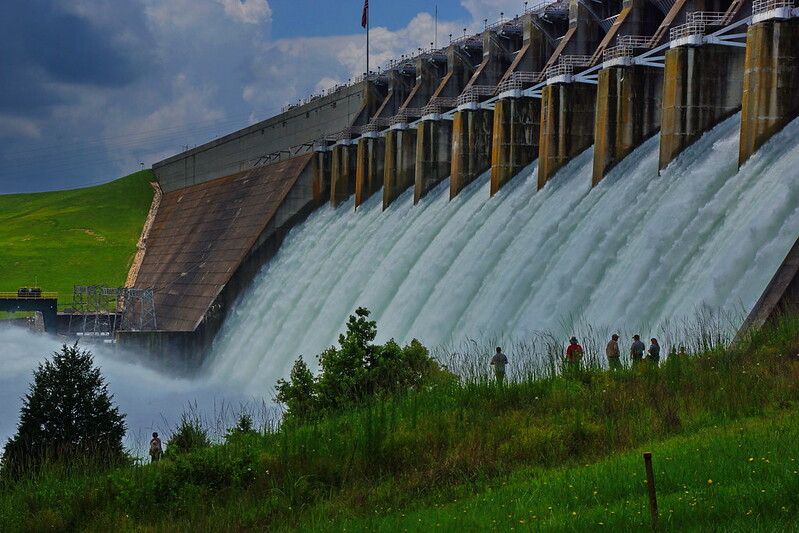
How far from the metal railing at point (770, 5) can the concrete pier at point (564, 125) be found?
28.4ft

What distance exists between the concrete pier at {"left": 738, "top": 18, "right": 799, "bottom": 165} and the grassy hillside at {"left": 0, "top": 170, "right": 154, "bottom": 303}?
167 feet

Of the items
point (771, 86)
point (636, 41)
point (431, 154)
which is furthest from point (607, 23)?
point (771, 86)

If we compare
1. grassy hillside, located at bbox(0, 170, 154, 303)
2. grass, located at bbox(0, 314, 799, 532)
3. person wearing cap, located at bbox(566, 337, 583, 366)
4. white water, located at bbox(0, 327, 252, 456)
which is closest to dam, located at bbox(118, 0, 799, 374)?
white water, located at bbox(0, 327, 252, 456)

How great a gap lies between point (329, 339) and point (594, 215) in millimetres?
12261

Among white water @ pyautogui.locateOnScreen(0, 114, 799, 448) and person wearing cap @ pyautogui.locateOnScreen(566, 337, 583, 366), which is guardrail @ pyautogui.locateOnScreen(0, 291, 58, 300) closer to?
white water @ pyautogui.locateOnScreen(0, 114, 799, 448)

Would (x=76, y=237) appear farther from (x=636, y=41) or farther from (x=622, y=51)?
(x=622, y=51)

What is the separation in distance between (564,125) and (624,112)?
3.50m

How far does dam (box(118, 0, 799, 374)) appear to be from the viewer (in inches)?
831

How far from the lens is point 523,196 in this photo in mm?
31156

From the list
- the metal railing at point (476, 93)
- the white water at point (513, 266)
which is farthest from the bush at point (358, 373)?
the metal railing at point (476, 93)

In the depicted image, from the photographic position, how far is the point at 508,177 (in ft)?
111

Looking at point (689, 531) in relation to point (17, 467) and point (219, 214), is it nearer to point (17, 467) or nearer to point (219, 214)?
point (17, 467)

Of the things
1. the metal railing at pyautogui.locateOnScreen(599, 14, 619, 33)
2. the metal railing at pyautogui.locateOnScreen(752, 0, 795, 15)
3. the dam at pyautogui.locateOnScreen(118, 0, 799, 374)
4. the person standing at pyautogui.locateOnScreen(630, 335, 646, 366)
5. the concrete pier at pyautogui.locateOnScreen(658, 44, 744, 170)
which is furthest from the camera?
the metal railing at pyautogui.locateOnScreen(599, 14, 619, 33)

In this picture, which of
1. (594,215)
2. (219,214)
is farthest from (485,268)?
(219,214)
